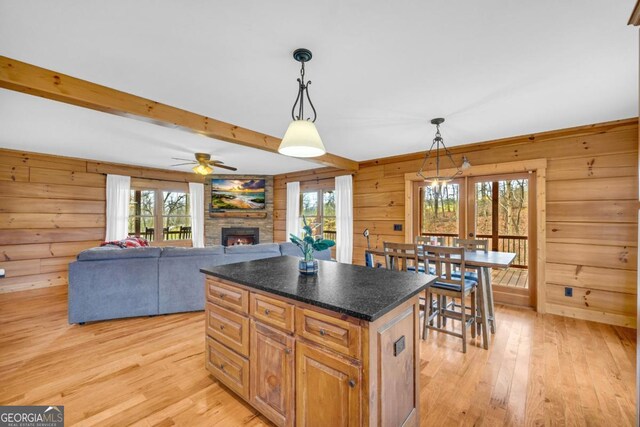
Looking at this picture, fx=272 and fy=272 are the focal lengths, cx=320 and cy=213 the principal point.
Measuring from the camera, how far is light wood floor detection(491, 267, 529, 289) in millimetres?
3871

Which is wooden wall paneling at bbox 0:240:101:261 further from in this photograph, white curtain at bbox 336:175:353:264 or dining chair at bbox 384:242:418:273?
dining chair at bbox 384:242:418:273

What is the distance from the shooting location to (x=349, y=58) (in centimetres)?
195

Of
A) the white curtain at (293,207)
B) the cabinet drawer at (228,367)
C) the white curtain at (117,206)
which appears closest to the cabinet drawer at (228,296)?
the cabinet drawer at (228,367)

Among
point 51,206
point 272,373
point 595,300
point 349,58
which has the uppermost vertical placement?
point 349,58

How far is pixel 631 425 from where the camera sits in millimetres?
1684

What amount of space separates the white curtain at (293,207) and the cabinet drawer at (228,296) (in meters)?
4.54

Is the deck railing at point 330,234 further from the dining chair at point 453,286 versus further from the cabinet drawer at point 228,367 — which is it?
the cabinet drawer at point 228,367

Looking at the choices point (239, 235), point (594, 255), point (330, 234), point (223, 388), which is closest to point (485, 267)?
point (594, 255)

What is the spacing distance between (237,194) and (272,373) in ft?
19.3

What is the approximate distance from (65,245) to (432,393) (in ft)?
20.9

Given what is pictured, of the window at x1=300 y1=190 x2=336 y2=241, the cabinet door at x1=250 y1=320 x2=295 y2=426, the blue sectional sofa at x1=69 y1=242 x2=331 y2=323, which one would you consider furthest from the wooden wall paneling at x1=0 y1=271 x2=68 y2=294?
the cabinet door at x1=250 y1=320 x2=295 y2=426

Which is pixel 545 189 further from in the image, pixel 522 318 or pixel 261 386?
pixel 261 386

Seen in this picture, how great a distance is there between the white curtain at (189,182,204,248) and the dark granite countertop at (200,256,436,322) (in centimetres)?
496
